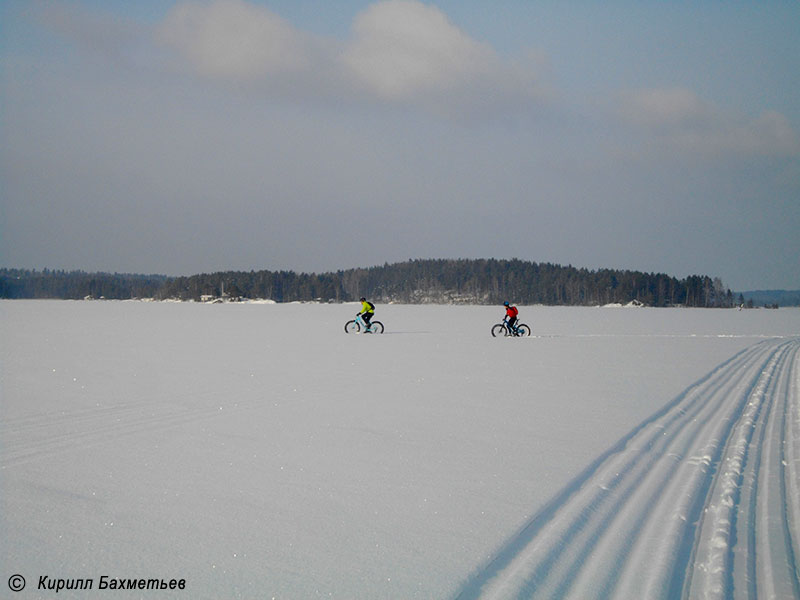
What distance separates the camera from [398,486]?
5.22 metres

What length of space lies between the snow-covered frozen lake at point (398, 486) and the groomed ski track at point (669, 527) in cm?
2

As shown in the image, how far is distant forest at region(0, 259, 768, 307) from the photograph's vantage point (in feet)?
449

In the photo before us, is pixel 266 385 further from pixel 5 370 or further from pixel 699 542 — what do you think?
pixel 699 542

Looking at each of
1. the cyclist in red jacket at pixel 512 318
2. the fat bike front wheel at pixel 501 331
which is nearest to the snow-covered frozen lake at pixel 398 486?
the cyclist in red jacket at pixel 512 318

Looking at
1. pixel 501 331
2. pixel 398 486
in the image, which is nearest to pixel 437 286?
pixel 501 331

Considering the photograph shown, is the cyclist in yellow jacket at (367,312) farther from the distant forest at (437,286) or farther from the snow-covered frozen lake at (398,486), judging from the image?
the distant forest at (437,286)

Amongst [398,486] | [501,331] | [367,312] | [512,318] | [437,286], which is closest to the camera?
[398,486]

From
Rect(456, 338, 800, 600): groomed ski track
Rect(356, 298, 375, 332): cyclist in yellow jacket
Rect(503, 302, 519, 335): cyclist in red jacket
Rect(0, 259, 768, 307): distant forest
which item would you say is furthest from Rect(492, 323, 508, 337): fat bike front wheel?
Rect(0, 259, 768, 307): distant forest

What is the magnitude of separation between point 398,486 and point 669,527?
2300mm

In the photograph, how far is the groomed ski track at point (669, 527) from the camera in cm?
347

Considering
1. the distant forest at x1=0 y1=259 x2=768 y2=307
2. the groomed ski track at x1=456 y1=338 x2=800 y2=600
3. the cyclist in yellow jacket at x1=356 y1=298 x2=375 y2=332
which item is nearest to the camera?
the groomed ski track at x1=456 y1=338 x2=800 y2=600

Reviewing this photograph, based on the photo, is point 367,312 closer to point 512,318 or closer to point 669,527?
point 512,318

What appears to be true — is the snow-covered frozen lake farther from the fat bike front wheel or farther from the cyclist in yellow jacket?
the fat bike front wheel

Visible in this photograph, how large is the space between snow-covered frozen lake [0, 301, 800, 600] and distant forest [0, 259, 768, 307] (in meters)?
119
